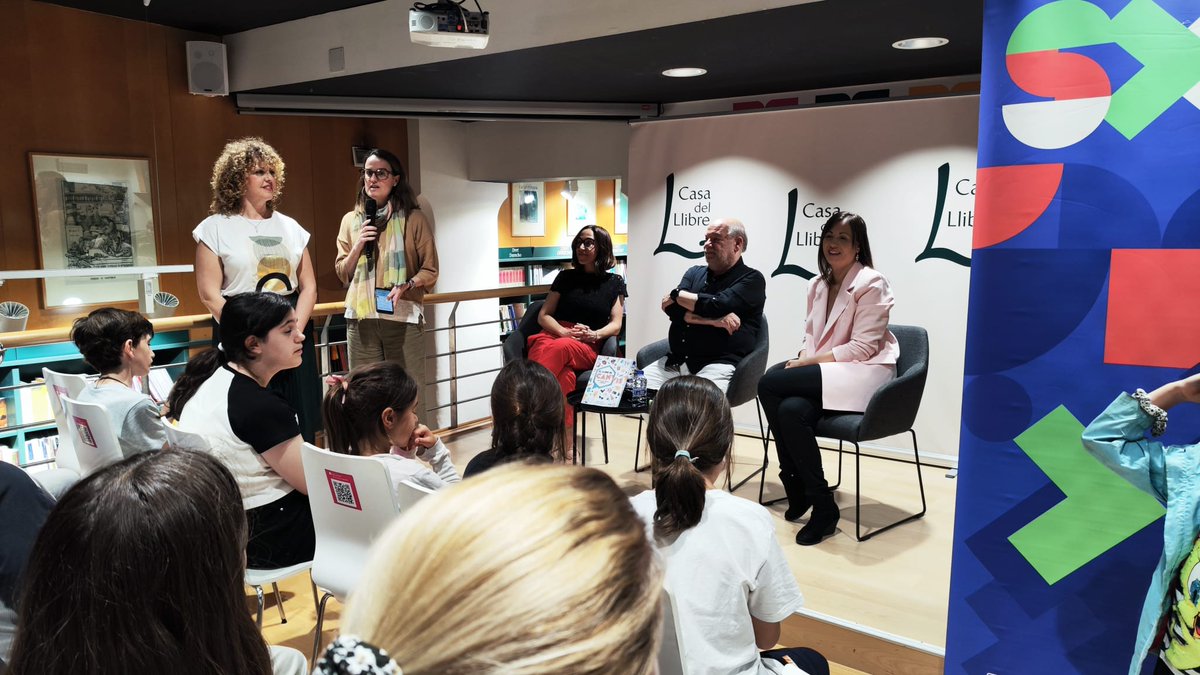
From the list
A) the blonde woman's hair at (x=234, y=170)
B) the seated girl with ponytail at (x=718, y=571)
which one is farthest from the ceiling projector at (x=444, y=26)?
the seated girl with ponytail at (x=718, y=571)

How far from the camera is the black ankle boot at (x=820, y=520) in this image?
3.65 metres

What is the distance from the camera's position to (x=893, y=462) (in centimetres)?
496

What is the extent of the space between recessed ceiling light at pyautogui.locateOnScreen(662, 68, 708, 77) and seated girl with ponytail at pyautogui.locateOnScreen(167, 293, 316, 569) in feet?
9.94

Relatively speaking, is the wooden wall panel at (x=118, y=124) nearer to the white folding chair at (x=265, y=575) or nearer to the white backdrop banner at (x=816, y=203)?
the white backdrop banner at (x=816, y=203)

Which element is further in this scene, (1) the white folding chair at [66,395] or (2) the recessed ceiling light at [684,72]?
(2) the recessed ceiling light at [684,72]

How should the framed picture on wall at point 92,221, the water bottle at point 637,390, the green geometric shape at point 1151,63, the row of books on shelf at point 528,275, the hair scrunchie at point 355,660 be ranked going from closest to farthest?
the hair scrunchie at point 355,660 → the green geometric shape at point 1151,63 → the water bottle at point 637,390 → the framed picture on wall at point 92,221 → the row of books on shelf at point 528,275

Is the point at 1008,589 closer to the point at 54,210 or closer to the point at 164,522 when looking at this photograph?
the point at 164,522

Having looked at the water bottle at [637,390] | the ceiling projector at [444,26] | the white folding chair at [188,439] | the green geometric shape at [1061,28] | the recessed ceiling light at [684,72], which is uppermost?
the recessed ceiling light at [684,72]

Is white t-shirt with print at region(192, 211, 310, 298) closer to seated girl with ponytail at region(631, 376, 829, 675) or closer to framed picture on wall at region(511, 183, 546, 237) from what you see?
seated girl with ponytail at region(631, 376, 829, 675)

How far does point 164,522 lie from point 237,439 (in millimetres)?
1465

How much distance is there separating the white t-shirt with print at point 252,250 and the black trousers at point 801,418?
7.71 ft

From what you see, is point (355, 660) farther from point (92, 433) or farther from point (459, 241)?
point (459, 241)

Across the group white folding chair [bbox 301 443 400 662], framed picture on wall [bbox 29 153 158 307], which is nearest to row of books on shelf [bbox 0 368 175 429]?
framed picture on wall [bbox 29 153 158 307]

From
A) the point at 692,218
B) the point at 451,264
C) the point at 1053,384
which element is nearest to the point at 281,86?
the point at 451,264
